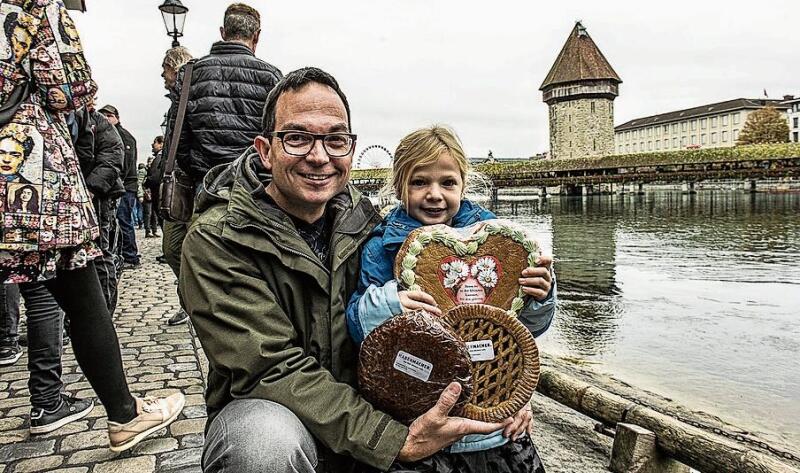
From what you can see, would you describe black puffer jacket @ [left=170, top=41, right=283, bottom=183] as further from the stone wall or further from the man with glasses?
the stone wall

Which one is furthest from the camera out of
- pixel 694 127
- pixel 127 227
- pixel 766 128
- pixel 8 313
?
pixel 694 127

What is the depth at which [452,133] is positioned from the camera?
8.45 feet

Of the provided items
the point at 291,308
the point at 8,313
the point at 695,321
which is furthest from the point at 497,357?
the point at 695,321

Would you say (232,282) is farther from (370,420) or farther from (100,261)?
(100,261)

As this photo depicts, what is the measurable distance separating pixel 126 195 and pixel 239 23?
24.4 ft

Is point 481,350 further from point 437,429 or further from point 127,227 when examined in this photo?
point 127,227

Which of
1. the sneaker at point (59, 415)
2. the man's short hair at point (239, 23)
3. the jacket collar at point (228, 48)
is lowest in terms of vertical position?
the sneaker at point (59, 415)

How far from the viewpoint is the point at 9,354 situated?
4.58 metres

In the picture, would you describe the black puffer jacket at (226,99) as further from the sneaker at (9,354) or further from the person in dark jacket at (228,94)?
the sneaker at (9,354)

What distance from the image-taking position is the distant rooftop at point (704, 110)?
4375 inches

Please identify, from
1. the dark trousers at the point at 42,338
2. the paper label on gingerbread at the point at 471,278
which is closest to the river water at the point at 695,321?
the paper label on gingerbread at the point at 471,278

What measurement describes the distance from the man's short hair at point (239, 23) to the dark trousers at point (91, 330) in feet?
6.25

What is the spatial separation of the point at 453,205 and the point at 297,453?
117 centimetres

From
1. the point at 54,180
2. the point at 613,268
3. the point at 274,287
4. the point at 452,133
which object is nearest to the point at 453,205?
the point at 452,133
